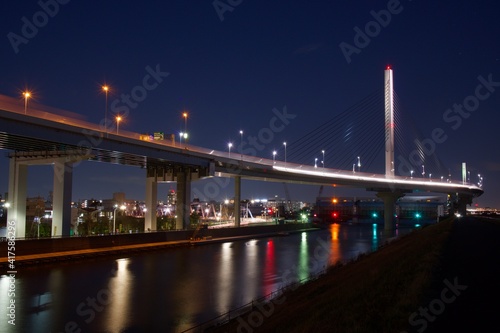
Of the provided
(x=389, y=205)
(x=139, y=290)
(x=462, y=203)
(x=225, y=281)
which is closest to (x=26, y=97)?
(x=139, y=290)

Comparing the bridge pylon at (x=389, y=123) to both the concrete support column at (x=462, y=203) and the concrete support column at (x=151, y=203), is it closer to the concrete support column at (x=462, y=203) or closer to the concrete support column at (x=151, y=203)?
the concrete support column at (x=151, y=203)

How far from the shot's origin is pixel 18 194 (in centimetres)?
4269

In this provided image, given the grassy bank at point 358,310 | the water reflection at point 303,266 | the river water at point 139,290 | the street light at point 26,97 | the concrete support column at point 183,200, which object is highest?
the street light at point 26,97

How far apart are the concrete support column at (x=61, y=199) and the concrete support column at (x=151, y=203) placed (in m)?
16.7

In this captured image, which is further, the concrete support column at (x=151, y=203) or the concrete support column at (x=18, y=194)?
the concrete support column at (x=151, y=203)

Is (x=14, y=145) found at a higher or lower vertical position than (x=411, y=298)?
higher

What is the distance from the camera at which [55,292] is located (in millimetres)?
22859

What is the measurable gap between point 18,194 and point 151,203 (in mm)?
18199

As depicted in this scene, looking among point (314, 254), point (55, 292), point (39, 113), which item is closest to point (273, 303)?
point (55, 292)

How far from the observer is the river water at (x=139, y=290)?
59.1 feet

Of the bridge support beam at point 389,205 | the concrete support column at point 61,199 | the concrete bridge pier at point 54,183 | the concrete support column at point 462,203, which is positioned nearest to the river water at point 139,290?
the concrete support column at point 61,199

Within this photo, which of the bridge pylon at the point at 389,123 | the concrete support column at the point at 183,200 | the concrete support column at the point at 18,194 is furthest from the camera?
the bridge pylon at the point at 389,123

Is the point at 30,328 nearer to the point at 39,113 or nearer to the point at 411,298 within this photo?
the point at 411,298

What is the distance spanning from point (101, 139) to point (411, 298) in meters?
33.1
